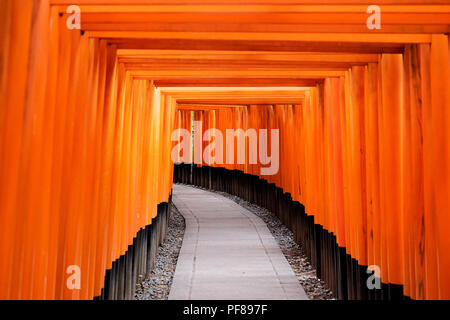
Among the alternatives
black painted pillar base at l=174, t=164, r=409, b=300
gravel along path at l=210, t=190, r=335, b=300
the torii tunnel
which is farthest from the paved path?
the torii tunnel

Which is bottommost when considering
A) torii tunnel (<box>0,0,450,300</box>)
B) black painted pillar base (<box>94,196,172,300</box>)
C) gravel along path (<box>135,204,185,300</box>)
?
gravel along path (<box>135,204,185,300</box>)

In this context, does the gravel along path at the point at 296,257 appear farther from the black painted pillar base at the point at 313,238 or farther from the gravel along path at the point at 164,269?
the gravel along path at the point at 164,269

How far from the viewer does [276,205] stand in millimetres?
12531

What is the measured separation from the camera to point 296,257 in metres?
8.84

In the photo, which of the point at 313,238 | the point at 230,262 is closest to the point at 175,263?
the point at 230,262

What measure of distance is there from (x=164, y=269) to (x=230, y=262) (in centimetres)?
125

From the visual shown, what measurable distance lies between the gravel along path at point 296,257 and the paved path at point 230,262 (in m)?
0.17

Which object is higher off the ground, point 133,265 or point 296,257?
point 133,265

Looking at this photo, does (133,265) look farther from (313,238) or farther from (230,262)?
(313,238)

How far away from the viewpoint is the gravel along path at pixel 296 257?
21.9 ft

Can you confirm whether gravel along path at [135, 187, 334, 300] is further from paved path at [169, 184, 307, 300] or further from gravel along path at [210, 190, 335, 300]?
paved path at [169, 184, 307, 300]

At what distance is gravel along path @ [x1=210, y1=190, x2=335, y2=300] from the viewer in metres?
6.66

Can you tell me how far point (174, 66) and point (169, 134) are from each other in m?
4.94

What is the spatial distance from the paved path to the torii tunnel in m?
0.81
